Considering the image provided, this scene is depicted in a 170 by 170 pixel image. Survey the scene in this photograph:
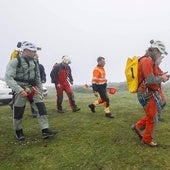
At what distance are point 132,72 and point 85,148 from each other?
100 inches

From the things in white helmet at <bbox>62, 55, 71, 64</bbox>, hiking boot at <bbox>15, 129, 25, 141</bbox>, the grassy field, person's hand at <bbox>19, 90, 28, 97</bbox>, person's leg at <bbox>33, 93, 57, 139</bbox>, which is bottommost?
the grassy field

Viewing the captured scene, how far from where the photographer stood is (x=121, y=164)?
9523 mm

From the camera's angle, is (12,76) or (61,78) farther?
(61,78)

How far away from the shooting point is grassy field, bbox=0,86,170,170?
9.64 meters

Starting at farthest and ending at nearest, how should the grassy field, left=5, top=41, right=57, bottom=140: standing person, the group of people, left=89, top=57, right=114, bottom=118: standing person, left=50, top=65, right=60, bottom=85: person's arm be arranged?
left=50, top=65, right=60, bottom=85: person's arm, left=89, top=57, right=114, bottom=118: standing person, left=5, top=41, right=57, bottom=140: standing person, the group of people, the grassy field

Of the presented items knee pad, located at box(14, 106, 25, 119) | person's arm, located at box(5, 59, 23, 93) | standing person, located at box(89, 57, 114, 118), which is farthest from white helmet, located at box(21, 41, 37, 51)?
standing person, located at box(89, 57, 114, 118)

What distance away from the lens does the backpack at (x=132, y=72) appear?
10153mm

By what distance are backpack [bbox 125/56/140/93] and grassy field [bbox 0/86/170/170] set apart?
1776 mm

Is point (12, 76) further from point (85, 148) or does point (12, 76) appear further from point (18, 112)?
point (85, 148)

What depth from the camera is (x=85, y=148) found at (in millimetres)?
10727

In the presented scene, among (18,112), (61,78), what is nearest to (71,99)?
(61,78)

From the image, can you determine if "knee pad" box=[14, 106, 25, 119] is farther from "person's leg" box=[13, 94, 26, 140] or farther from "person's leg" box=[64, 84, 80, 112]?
"person's leg" box=[64, 84, 80, 112]

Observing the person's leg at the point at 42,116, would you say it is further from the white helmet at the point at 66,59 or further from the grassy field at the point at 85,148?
the white helmet at the point at 66,59

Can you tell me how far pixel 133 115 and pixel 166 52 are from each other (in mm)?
5681
